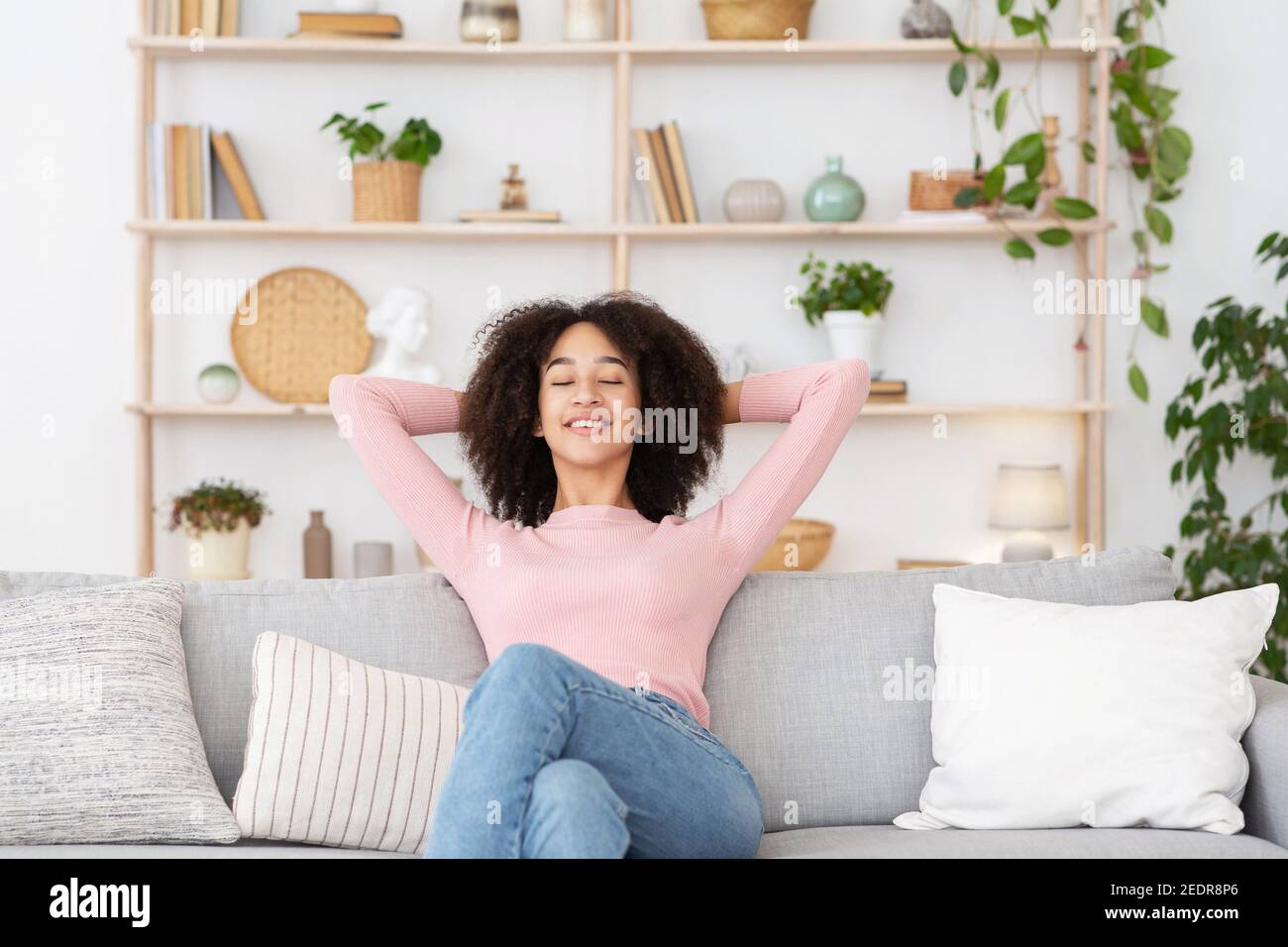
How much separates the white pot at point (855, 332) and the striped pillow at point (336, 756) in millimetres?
2167

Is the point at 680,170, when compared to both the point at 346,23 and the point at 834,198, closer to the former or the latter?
the point at 834,198

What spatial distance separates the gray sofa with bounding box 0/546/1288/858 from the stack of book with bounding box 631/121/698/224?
1870 millimetres

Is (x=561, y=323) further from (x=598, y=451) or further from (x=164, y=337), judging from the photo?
(x=164, y=337)

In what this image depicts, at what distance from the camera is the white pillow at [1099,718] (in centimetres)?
169

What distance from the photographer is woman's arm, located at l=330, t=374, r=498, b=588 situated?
6.21 ft

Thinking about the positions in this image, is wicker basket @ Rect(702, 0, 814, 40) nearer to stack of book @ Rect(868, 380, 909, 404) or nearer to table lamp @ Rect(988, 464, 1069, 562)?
stack of book @ Rect(868, 380, 909, 404)

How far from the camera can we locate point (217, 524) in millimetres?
3559

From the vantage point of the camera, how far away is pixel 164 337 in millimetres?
3779

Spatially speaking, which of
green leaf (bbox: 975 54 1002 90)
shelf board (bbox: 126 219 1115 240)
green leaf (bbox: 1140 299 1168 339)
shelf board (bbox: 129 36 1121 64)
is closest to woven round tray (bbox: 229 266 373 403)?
shelf board (bbox: 126 219 1115 240)
